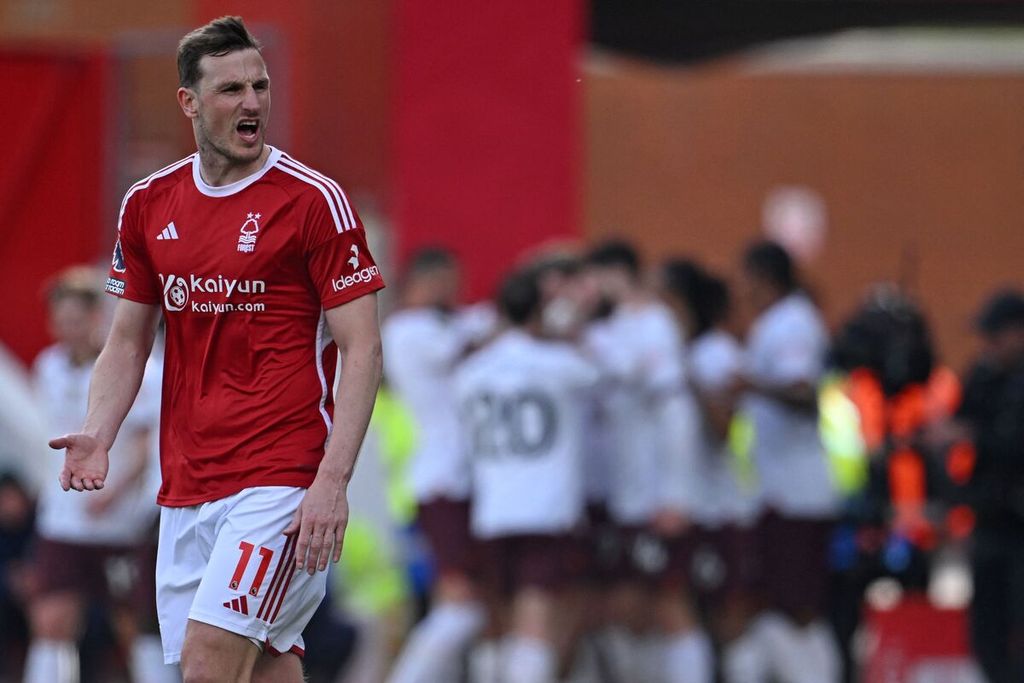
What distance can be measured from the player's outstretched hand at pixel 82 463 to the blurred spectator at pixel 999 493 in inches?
224

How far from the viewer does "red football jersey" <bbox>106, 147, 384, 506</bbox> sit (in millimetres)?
5688

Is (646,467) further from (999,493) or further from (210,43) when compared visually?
(210,43)

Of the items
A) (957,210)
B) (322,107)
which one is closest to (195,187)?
(322,107)

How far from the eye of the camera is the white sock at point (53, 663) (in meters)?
9.91

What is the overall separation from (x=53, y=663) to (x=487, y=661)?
224 centimetres

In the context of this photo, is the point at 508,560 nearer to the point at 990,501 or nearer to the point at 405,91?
the point at 990,501

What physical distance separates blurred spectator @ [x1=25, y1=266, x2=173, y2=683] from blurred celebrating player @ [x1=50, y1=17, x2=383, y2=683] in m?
4.18

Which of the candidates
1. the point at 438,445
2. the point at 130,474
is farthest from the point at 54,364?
the point at 438,445

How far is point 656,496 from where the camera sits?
10883mm

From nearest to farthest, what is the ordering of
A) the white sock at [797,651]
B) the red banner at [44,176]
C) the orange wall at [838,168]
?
the white sock at [797,651] → the red banner at [44,176] → the orange wall at [838,168]

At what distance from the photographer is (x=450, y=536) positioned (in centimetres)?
1066

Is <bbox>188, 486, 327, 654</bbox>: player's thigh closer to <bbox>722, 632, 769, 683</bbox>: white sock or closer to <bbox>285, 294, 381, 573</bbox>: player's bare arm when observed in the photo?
<bbox>285, 294, 381, 573</bbox>: player's bare arm

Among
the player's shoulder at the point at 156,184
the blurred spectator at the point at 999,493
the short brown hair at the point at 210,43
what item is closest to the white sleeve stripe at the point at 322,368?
the player's shoulder at the point at 156,184

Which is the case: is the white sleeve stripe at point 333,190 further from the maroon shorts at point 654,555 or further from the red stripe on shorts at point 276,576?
the maroon shorts at point 654,555
